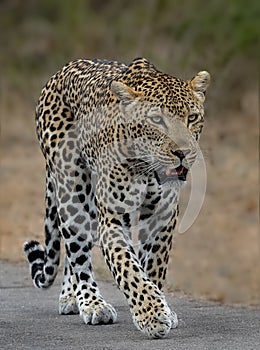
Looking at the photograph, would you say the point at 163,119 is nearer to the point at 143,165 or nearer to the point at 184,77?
the point at 143,165

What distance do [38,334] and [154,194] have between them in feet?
3.76

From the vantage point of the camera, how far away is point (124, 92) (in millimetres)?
8055

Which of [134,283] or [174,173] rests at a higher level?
[174,173]

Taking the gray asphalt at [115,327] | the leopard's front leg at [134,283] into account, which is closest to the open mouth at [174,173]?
the leopard's front leg at [134,283]

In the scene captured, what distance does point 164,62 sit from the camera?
18.5 metres

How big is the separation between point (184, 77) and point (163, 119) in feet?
30.2

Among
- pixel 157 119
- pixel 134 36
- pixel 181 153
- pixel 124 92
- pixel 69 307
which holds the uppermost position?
pixel 134 36

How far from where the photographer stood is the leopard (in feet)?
25.5

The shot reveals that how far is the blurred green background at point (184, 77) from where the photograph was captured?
12.4 m

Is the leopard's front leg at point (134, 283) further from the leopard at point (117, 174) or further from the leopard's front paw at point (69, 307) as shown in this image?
the leopard's front paw at point (69, 307)

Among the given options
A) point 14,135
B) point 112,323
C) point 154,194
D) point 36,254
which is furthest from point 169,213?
point 14,135

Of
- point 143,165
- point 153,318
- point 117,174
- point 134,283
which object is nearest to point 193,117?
point 143,165

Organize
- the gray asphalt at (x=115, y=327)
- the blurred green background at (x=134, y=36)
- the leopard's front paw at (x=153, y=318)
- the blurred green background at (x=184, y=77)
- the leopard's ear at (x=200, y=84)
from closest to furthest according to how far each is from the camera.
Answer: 1. the gray asphalt at (x=115, y=327)
2. the leopard's front paw at (x=153, y=318)
3. the leopard's ear at (x=200, y=84)
4. the blurred green background at (x=184, y=77)
5. the blurred green background at (x=134, y=36)

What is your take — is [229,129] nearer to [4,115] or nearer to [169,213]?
[4,115]
